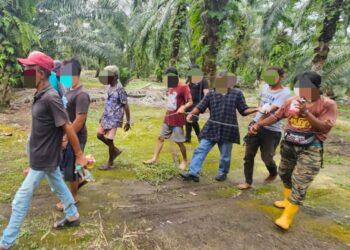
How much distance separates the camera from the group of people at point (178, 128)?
3006 mm

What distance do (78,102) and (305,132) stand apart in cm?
245

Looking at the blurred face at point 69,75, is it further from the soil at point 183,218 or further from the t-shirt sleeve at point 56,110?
the soil at point 183,218

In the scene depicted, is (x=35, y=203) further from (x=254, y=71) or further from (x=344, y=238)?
(x=254, y=71)

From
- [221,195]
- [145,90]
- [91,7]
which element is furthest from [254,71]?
[221,195]

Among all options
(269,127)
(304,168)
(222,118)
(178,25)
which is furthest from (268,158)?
(178,25)

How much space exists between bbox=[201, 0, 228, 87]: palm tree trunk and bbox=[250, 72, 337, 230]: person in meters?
3.54

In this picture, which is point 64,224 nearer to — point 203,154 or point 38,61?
point 38,61

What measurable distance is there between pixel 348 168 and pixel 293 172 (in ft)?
11.2

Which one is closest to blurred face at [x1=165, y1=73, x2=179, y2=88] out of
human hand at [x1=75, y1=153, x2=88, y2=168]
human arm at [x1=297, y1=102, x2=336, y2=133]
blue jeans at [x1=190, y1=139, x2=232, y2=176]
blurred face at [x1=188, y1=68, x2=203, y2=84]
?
blurred face at [x1=188, y1=68, x2=203, y2=84]

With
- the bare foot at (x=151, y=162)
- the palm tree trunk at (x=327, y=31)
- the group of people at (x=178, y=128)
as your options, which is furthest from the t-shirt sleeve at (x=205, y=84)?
the palm tree trunk at (x=327, y=31)

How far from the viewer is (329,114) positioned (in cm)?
346

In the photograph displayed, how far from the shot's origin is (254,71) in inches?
1010

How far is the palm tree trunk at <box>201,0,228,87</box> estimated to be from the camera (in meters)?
7.23

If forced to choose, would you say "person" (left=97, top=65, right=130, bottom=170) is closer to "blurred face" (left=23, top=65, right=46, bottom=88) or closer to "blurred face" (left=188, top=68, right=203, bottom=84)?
"blurred face" (left=188, top=68, right=203, bottom=84)
